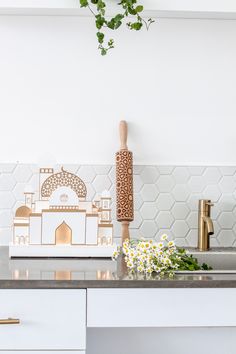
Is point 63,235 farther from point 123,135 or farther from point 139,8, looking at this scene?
point 139,8

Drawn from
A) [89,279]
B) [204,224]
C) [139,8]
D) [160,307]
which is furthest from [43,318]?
[139,8]

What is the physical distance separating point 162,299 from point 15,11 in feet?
4.58

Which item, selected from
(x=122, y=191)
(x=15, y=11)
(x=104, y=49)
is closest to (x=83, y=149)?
(x=122, y=191)

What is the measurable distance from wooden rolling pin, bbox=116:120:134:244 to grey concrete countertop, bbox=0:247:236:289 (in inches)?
17.3

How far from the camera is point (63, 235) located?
83.5 inches

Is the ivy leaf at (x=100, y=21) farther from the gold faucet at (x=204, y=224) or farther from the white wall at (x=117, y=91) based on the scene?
A: the gold faucet at (x=204, y=224)

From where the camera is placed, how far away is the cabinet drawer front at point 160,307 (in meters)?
1.74

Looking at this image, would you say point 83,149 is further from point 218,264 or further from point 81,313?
point 81,313

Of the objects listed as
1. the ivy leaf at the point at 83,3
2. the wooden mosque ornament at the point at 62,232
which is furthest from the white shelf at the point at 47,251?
the ivy leaf at the point at 83,3

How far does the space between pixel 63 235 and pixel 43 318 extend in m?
0.45

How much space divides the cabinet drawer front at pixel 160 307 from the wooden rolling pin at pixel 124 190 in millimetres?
635

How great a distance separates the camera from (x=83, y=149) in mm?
2514

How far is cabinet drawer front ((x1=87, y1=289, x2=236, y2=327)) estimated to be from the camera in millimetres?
1738

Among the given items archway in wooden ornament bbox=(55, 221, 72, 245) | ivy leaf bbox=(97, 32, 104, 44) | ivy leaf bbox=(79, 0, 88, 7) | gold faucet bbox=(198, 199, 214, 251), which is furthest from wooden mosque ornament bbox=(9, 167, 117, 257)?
ivy leaf bbox=(79, 0, 88, 7)
